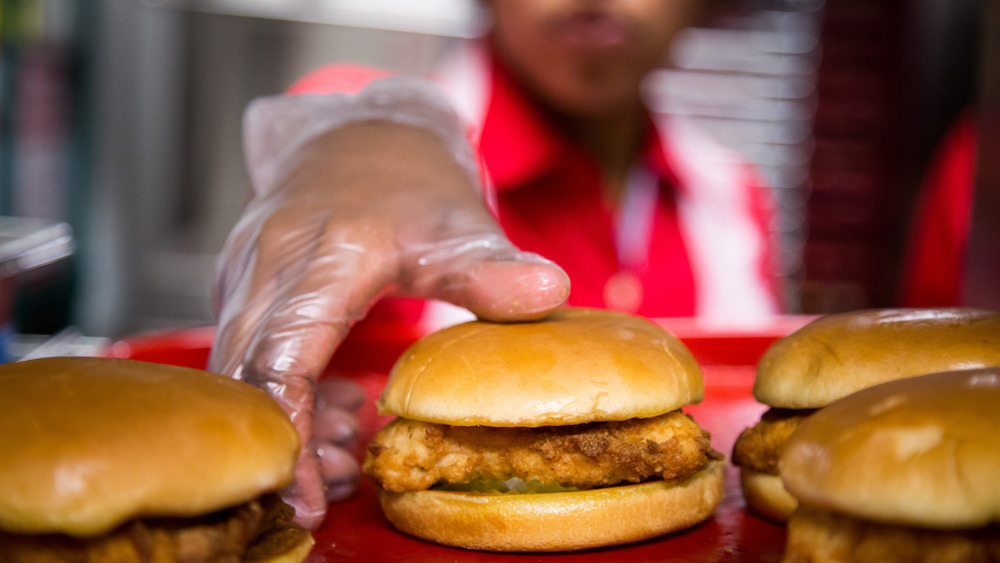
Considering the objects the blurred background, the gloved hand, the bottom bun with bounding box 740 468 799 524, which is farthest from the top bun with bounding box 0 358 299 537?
the blurred background

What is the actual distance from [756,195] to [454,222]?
127 inches

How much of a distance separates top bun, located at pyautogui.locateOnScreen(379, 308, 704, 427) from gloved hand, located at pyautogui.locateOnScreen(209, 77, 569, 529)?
0.27 feet

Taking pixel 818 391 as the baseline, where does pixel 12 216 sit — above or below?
below

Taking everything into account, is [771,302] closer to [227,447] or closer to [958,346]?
[958,346]

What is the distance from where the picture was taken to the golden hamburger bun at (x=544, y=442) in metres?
1.30

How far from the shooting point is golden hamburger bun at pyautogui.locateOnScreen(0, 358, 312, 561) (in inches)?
36.0

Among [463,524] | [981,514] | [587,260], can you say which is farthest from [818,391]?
[587,260]

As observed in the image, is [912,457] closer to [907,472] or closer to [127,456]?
[907,472]

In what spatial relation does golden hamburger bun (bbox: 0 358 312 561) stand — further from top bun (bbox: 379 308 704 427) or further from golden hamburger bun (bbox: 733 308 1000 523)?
golden hamburger bun (bbox: 733 308 1000 523)

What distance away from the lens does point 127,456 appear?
947 mm

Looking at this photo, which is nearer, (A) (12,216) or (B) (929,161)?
(A) (12,216)

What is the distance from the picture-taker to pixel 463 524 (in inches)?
52.2

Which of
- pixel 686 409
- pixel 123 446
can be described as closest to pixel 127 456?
pixel 123 446

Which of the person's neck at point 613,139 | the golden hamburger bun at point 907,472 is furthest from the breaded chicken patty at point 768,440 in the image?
the person's neck at point 613,139
